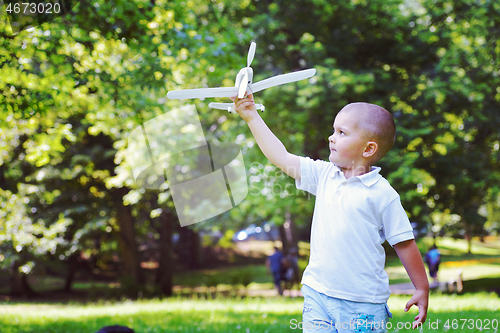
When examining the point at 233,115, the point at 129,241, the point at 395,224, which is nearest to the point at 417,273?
the point at 395,224

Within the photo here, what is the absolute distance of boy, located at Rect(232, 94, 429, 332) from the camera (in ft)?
5.81

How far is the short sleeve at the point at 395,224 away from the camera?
5.89 feet

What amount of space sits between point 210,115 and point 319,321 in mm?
9633

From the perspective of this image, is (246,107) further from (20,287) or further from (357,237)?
(20,287)

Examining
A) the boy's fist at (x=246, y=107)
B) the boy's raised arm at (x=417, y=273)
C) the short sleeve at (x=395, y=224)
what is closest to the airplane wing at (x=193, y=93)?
the boy's fist at (x=246, y=107)

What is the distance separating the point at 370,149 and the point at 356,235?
0.38m

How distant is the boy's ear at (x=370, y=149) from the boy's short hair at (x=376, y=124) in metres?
0.02

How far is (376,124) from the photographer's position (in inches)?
72.9

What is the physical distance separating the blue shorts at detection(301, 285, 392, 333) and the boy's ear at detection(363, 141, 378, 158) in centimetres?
62

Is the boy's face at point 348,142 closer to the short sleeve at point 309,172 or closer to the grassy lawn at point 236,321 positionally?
the short sleeve at point 309,172

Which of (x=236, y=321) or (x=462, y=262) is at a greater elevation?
(x=236, y=321)

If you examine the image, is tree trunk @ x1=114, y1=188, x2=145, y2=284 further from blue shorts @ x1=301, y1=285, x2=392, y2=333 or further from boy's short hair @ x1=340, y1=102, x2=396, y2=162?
boy's short hair @ x1=340, y1=102, x2=396, y2=162

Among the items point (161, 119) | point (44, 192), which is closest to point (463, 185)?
point (161, 119)

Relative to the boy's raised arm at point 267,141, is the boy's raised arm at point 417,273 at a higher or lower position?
lower
